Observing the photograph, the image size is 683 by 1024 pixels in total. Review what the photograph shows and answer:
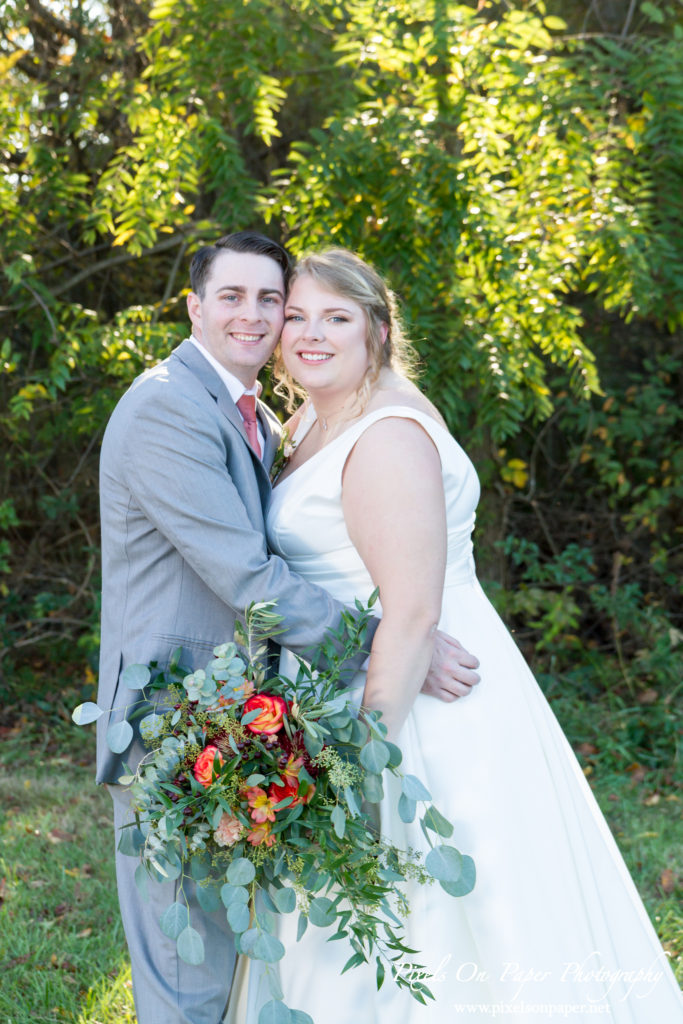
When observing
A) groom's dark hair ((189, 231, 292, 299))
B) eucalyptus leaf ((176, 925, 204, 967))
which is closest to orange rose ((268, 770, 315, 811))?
eucalyptus leaf ((176, 925, 204, 967))

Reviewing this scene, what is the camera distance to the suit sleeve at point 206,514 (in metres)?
2.12

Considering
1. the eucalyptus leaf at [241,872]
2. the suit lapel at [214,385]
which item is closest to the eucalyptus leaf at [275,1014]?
the eucalyptus leaf at [241,872]

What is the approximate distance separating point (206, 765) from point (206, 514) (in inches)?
22.9

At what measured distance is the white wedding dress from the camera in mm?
2135

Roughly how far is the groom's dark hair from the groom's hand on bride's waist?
1.07m

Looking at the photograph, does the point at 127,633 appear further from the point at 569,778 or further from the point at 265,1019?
the point at 569,778

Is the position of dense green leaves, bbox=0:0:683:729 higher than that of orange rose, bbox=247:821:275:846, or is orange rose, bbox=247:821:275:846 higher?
dense green leaves, bbox=0:0:683:729

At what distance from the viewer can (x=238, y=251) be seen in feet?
8.71

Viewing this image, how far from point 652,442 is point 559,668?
1.70 m

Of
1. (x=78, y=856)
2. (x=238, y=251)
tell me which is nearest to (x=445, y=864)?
(x=238, y=251)

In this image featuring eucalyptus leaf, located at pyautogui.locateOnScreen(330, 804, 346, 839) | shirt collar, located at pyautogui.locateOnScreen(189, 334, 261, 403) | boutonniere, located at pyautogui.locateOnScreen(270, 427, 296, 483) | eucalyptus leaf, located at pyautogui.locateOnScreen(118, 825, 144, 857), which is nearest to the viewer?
eucalyptus leaf, located at pyautogui.locateOnScreen(330, 804, 346, 839)

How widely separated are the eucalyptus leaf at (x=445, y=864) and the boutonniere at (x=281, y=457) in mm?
1200

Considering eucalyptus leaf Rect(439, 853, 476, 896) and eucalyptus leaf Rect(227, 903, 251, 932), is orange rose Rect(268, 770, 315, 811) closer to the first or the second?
eucalyptus leaf Rect(227, 903, 251, 932)

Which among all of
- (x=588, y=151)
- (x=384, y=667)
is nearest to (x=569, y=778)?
(x=384, y=667)
